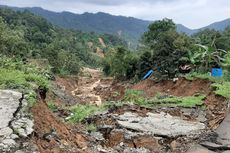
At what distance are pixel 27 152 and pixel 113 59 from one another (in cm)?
2785

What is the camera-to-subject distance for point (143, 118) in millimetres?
11570

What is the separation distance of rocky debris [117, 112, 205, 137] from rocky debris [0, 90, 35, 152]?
3.71m

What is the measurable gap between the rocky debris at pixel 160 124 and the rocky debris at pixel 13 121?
3.71 meters

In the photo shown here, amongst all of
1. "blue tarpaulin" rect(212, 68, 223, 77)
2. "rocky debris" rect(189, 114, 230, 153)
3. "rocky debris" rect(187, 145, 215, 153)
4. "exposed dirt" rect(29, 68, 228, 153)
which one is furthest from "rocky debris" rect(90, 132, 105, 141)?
"blue tarpaulin" rect(212, 68, 223, 77)

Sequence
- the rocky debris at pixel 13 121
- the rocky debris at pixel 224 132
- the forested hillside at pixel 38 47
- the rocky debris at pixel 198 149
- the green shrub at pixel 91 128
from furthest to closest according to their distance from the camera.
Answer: the forested hillside at pixel 38 47 → the green shrub at pixel 91 128 → the rocky debris at pixel 224 132 → the rocky debris at pixel 198 149 → the rocky debris at pixel 13 121

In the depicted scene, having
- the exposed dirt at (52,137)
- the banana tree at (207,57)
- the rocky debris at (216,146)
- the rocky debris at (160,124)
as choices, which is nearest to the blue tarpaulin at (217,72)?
the banana tree at (207,57)

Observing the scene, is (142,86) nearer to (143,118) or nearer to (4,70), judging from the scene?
(143,118)

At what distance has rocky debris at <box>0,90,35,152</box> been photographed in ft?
18.8

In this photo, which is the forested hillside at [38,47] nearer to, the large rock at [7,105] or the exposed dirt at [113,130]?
the exposed dirt at [113,130]

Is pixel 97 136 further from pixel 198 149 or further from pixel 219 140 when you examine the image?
pixel 219 140

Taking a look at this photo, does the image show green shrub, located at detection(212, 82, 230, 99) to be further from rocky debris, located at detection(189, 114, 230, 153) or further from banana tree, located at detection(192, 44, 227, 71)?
rocky debris, located at detection(189, 114, 230, 153)

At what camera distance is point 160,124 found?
436 inches

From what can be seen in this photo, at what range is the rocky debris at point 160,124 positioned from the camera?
10.4 m

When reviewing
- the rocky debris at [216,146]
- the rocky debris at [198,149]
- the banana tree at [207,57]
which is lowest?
the rocky debris at [198,149]
